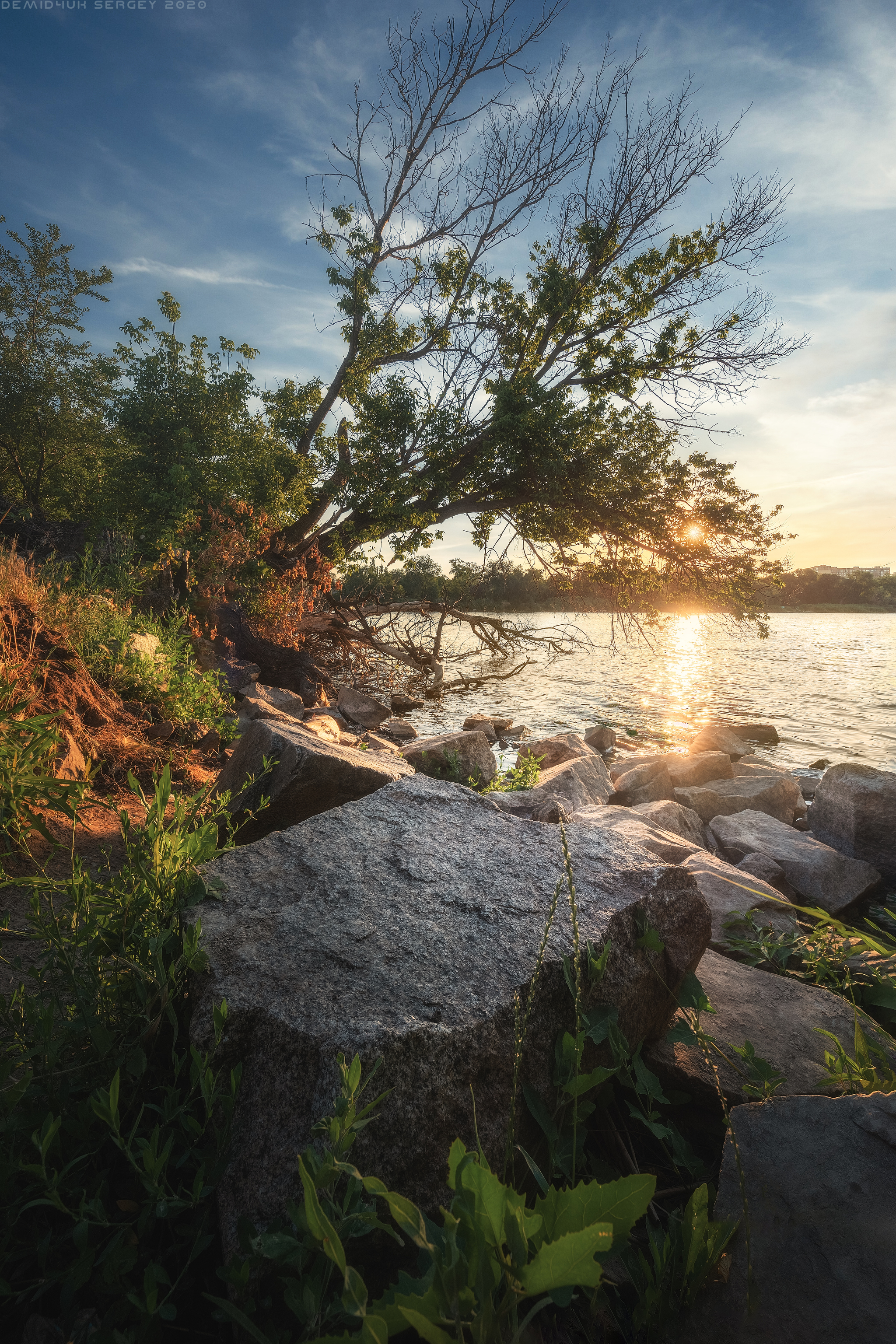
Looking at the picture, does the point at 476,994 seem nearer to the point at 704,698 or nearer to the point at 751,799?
the point at 751,799

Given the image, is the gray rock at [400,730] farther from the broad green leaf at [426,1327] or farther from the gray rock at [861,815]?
the broad green leaf at [426,1327]

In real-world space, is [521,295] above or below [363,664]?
above

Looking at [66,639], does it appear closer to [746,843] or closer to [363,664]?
[746,843]

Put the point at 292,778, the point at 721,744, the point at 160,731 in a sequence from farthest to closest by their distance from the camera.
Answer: the point at 721,744
the point at 160,731
the point at 292,778

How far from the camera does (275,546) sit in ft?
43.8

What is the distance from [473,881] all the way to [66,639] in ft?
12.3

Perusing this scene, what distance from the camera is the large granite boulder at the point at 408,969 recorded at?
1.44 meters

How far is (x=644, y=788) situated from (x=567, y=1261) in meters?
8.10

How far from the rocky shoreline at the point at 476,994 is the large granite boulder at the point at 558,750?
217 inches

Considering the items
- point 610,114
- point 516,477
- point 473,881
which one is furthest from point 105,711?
point 610,114

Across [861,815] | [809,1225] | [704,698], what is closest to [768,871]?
[861,815]

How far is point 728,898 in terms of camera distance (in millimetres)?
3439

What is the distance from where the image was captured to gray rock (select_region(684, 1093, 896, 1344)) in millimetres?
1151

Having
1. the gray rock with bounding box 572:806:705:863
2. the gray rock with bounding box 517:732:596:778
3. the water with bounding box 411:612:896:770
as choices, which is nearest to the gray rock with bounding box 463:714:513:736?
the water with bounding box 411:612:896:770
